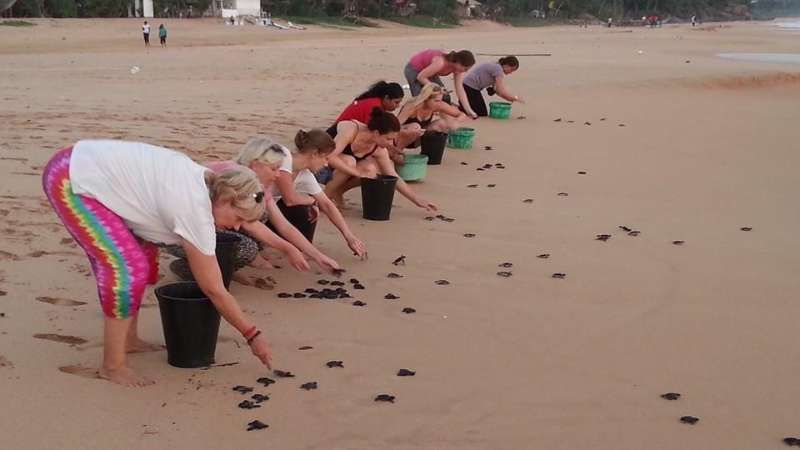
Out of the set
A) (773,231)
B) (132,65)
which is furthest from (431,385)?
(132,65)

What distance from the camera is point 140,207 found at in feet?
11.5

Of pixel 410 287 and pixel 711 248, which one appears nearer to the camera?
pixel 410 287

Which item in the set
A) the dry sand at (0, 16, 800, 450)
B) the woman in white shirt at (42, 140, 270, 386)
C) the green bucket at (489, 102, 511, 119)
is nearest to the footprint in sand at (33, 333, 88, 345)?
the dry sand at (0, 16, 800, 450)

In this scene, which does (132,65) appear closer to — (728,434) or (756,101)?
(756,101)

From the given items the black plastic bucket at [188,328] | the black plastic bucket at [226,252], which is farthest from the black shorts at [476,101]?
the black plastic bucket at [188,328]

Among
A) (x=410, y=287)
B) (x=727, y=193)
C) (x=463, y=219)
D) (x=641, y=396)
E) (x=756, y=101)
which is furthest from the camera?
(x=756, y=101)

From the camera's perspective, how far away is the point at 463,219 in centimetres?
735

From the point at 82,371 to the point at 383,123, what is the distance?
3.41 m

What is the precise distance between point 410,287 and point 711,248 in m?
2.73

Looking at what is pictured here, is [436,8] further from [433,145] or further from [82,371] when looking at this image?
[82,371]

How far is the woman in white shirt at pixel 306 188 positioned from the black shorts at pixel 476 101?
→ 7.71 metres

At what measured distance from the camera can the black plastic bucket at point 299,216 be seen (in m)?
5.75

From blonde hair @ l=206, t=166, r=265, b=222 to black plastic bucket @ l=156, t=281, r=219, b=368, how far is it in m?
0.64

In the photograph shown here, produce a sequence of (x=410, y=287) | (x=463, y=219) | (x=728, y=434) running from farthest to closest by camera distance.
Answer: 1. (x=463, y=219)
2. (x=410, y=287)
3. (x=728, y=434)
